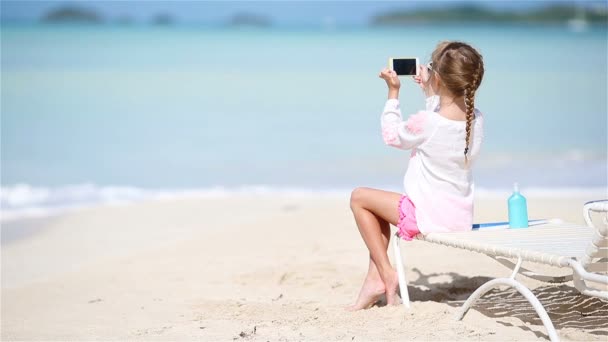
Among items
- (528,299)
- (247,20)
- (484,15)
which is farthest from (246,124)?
(484,15)

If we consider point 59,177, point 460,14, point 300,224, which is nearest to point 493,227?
point 300,224

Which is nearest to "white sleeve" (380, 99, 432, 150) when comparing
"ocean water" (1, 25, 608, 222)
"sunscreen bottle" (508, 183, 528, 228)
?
"sunscreen bottle" (508, 183, 528, 228)

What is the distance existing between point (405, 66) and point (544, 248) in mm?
1160

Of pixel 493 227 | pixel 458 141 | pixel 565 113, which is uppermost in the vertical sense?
pixel 458 141

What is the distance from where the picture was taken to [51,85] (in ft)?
66.3

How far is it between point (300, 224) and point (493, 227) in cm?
276

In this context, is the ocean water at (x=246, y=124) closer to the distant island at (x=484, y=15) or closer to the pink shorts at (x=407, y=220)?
the pink shorts at (x=407, y=220)

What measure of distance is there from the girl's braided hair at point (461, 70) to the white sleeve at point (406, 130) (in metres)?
0.19

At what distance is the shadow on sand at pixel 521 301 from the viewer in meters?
4.61

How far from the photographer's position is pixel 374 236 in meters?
4.82

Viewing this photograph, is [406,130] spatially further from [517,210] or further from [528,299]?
[528,299]

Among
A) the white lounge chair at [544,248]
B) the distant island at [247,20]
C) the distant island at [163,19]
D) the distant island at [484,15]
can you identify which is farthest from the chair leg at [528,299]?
the distant island at [484,15]

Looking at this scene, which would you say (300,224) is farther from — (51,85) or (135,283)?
(51,85)

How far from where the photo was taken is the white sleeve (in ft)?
14.8
